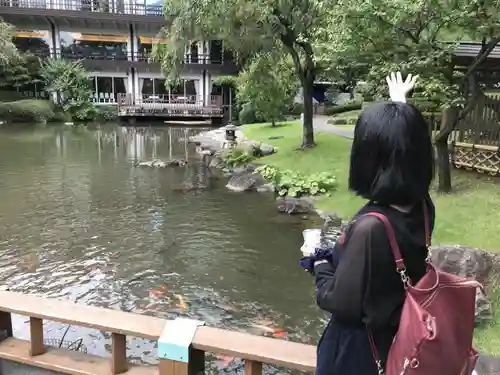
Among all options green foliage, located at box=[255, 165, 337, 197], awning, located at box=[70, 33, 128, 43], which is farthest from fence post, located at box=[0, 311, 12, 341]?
awning, located at box=[70, 33, 128, 43]

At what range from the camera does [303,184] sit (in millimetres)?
11023

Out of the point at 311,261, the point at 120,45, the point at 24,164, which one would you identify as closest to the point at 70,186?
the point at 24,164

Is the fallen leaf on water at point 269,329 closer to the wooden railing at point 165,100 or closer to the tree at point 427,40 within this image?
the tree at point 427,40

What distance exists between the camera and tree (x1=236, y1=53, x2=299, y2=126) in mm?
16453

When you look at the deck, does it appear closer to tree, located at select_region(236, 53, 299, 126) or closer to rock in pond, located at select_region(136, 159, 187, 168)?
tree, located at select_region(236, 53, 299, 126)

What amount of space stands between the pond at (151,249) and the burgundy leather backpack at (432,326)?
11.3 feet

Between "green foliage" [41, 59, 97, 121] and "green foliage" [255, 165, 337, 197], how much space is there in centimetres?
2130

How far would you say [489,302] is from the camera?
16.5 feet

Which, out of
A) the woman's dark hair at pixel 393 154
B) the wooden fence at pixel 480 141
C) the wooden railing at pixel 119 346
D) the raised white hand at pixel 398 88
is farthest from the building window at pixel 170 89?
the woman's dark hair at pixel 393 154

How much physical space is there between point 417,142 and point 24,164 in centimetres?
1516

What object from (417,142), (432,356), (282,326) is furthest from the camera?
(282,326)

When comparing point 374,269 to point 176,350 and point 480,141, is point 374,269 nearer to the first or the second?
point 176,350

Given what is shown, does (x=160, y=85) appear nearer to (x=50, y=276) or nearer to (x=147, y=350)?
(x=50, y=276)

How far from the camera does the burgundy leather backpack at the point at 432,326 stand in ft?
4.66
